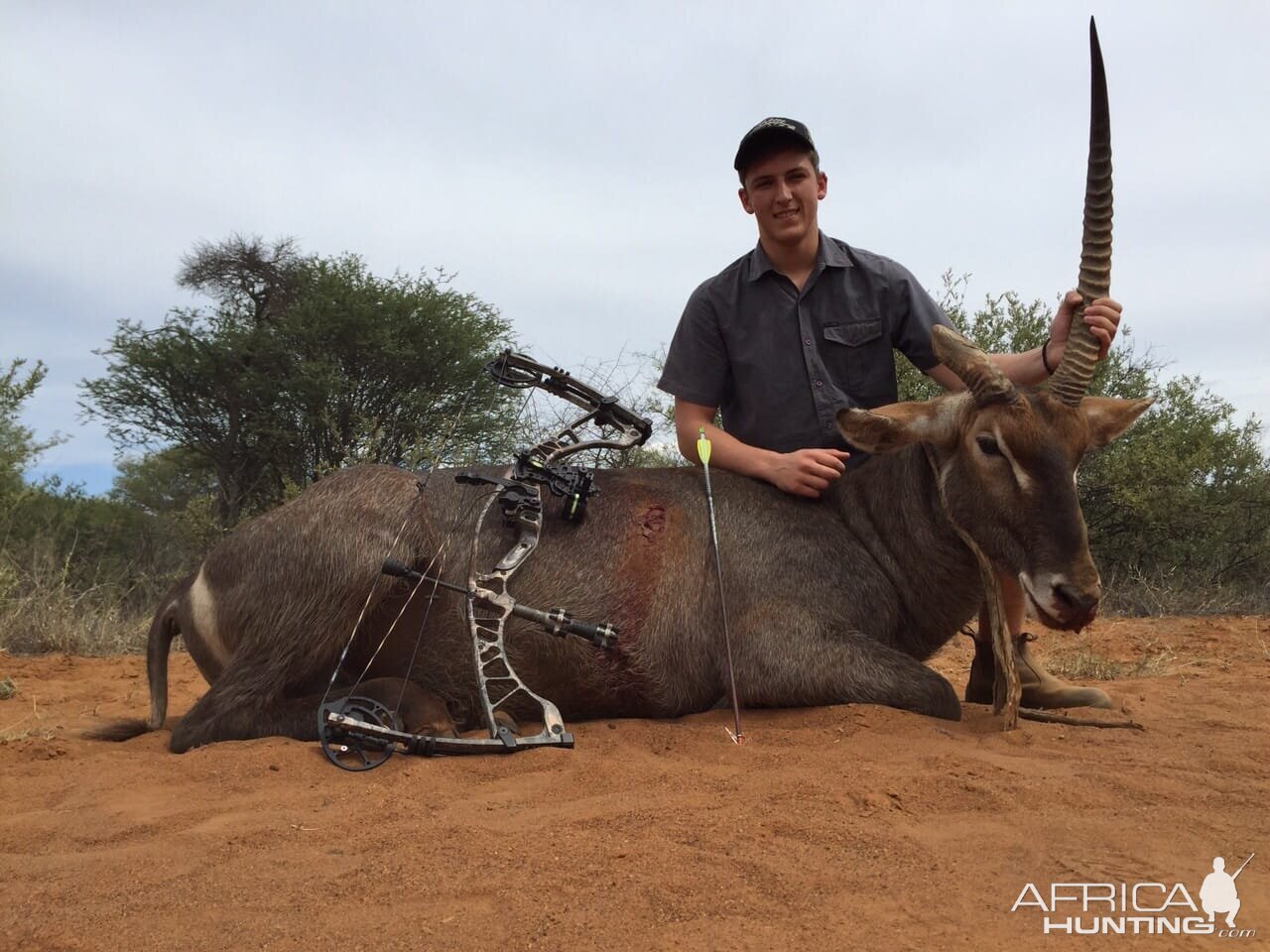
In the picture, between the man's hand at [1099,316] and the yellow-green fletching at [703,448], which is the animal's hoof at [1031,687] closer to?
the man's hand at [1099,316]

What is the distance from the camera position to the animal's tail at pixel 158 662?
439cm

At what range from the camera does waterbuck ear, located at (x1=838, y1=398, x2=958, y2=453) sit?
13.4 ft

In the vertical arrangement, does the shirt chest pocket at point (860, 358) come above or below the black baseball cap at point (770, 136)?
below

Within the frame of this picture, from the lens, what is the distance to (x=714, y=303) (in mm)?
5203

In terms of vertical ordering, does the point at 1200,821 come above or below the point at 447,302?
below

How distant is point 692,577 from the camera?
4211 millimetres

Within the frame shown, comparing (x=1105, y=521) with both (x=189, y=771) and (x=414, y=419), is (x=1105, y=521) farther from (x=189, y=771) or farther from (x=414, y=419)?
(x=189, y=771)

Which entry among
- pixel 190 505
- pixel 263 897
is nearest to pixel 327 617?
pixel 263 897

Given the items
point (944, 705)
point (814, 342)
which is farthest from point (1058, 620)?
point (814, 342)

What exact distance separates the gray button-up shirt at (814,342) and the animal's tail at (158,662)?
100.0 inches

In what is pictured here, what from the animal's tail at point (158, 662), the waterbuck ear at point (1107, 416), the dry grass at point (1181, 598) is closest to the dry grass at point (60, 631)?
the animal's tail at point (158, 662)

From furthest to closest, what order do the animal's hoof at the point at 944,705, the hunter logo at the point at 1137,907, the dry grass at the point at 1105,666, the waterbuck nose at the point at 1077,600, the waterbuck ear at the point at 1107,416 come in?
the dry grass at the point at 1105,666 < the waterbuck ear at the point at 1107,416 < the animal's hoof at the point at 944,705 < the waterbuck nose at the point at 1077,600 < the hunter logo at the point at 1137,907

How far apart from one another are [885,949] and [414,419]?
11.0 metres

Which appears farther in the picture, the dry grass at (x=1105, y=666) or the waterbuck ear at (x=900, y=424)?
the dry grass at (x=1105, y=666)
